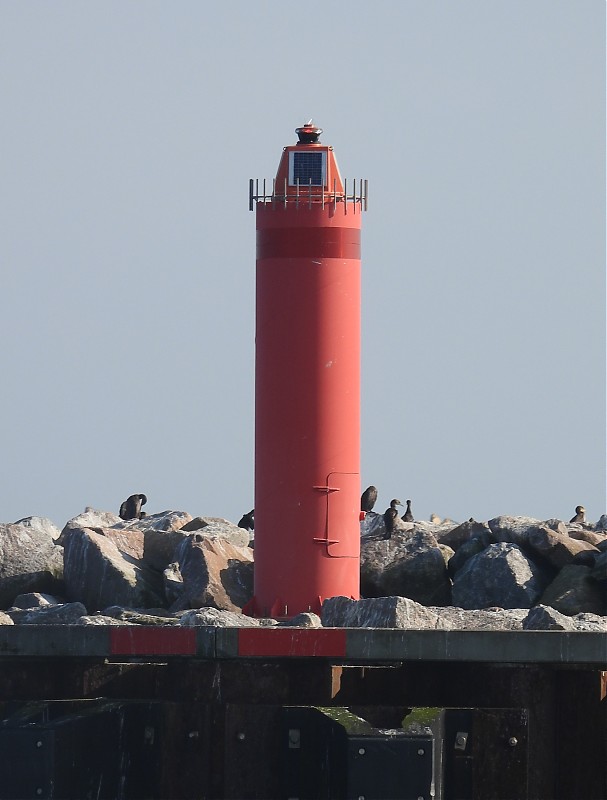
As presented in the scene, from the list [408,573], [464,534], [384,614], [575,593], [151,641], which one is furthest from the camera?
[464,534]

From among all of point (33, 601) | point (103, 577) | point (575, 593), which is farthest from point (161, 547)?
point (575, 593)

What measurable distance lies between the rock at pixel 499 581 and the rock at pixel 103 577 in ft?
11.4

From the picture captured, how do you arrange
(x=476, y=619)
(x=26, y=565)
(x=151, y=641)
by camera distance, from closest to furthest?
1. (x=151, y=641)
2. (x=476, y=619)
3. (x=26, y=565)

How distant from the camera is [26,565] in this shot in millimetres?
23625

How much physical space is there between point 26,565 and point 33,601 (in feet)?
4.35

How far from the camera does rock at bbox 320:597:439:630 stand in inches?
699

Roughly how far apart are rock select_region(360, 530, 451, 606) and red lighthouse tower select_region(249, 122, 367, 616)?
83 centimetres

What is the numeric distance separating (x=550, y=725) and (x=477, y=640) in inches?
24.1

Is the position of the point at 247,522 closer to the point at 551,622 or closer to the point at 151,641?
the point at 551,622

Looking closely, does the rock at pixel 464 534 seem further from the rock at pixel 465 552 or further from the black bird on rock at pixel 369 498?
the black bird on rock at pixel 369 498

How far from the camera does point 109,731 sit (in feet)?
33.3

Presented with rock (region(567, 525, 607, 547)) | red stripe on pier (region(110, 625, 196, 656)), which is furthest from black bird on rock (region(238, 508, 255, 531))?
red stripe on pier (region(110, 625, 196, 656))

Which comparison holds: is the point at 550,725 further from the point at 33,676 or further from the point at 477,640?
the point at 33,676

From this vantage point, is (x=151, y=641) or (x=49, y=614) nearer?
(x=151, y=641)
